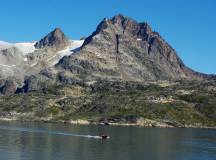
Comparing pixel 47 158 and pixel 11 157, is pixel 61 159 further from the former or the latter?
pixel 11 157

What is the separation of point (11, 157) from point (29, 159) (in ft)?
24.3

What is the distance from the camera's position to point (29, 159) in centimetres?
19525

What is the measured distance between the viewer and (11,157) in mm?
197375

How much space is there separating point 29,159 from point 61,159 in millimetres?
12414

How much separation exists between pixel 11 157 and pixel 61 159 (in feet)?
61.6

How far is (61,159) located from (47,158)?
5.32 metres

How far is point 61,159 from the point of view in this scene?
200 m

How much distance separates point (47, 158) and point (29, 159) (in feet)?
24.3

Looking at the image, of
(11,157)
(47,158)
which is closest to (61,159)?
(47,158)

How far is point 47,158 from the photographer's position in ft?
654
